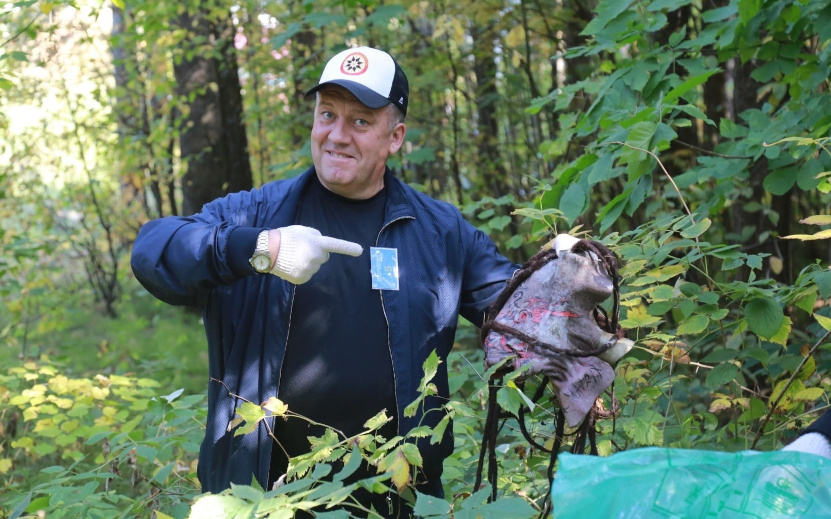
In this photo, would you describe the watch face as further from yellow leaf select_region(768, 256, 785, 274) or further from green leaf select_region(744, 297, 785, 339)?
yellow leaf select_region(768, 256, 785, 274)

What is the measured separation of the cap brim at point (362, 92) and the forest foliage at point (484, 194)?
66 cm

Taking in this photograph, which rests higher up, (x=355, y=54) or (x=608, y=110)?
(x=355, y=54)

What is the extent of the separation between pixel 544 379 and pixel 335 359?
0.80 m

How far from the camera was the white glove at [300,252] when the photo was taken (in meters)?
2.05

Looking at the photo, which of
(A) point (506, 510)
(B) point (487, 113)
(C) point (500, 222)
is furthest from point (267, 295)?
(B) point (487, 113)

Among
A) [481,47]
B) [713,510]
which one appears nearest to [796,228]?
[481,47]

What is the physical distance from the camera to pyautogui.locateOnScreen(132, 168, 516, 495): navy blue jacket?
2275 millimetres

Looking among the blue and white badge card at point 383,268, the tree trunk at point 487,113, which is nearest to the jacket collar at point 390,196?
the blue and white badge card at point 383,268

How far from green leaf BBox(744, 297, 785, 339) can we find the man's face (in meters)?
1.25

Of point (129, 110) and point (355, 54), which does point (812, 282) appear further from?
point (129, 110)

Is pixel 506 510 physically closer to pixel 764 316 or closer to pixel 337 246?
pixel 337 246

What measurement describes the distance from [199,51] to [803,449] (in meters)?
6.89

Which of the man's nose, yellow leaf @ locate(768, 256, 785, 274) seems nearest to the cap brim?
the man's nose

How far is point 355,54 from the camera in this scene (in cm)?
268
